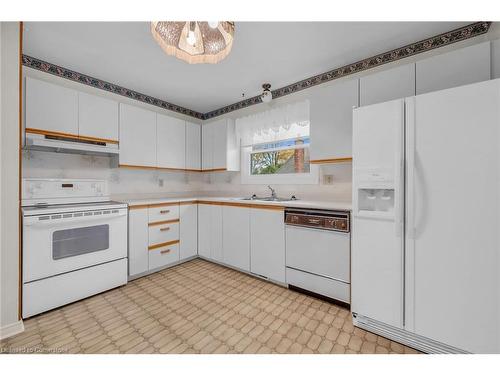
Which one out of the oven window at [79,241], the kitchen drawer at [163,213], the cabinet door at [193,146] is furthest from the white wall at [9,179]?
the cabinet door at [193,146]

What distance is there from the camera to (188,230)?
3117 mm

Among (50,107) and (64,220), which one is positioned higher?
(50,107)

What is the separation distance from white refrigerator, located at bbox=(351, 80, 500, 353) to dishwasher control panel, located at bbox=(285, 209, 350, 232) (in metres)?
0.20

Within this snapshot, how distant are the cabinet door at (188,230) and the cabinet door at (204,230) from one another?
0.06 m

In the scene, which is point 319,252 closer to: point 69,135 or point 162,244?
point 162,244

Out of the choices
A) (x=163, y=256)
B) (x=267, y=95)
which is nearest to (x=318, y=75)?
(x=267, y=95)

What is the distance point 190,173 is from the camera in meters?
3.93

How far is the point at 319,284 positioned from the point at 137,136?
279 centimetres

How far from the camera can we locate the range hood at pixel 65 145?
2.07 metres

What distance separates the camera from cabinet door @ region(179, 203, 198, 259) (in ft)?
9.98

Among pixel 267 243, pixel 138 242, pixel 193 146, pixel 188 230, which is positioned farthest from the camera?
pixel 193 146

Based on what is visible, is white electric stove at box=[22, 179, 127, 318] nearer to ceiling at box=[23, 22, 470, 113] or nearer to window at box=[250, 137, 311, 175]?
ceiling at box=[23, 22, 470, 113]

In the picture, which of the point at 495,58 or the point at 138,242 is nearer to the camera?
the point at 495,58

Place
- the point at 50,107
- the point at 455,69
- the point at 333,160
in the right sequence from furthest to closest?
the point at 333,160 < the point at 50,107 < the point at 455,69
